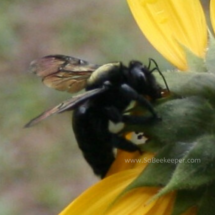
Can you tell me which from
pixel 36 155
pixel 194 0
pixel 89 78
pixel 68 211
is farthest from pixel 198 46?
pixel 36 155

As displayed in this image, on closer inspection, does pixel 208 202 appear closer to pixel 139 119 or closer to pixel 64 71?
pixel 139 119

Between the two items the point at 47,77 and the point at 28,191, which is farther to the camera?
the point at 28,191

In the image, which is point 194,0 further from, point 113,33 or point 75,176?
point 113,33

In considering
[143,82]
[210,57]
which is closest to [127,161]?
[143,82]

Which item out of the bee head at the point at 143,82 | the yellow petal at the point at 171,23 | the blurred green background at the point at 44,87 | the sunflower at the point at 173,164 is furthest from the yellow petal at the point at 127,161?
the blurred green background at the point at 44,87

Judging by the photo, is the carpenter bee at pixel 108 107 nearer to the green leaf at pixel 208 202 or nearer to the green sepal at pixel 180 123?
the green sepal at pixel 180 123

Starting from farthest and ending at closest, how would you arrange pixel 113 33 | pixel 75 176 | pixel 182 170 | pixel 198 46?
1. pixel 113 33
2. pixel 75 176
3. pixel 198 46
4. pixel 182 170
